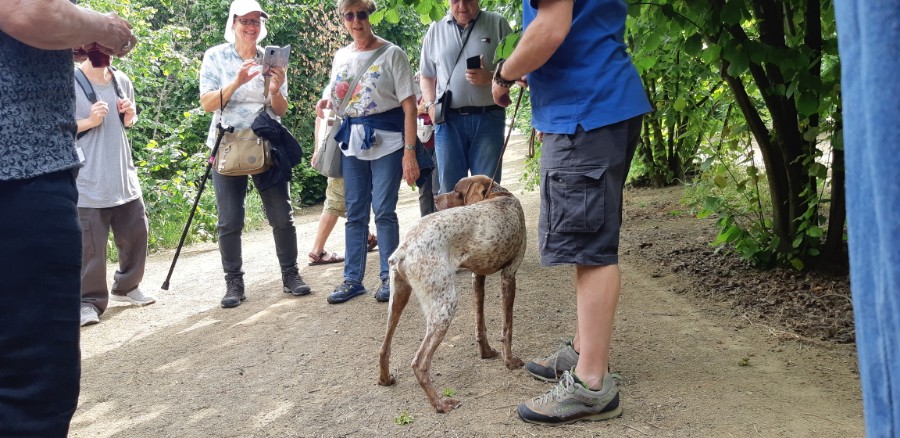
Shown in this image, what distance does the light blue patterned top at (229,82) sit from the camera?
5871 millimetres

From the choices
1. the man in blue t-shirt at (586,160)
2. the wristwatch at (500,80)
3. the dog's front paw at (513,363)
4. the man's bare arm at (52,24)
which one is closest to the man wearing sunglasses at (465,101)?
the dog's front paw at (513,363)

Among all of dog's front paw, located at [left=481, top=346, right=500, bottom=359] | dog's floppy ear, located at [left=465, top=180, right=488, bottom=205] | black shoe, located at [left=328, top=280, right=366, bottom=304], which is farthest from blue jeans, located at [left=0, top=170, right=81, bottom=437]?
black shoe, located at [left=328, top=280, right=366, bottom=304]

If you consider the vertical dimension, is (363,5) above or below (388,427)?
above

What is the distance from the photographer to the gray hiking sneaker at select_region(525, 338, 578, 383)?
3828 mm

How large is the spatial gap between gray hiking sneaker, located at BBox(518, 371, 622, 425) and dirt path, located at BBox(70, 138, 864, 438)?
0.05m

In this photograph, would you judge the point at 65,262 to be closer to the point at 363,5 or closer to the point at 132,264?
the point at 363,5

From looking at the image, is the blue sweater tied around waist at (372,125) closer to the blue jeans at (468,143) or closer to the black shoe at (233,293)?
the blue jeans at (468,143)

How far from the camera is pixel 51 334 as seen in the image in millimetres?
2092

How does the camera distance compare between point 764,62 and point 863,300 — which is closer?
point 863,300

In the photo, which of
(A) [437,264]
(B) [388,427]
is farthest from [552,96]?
(B) [388,427]

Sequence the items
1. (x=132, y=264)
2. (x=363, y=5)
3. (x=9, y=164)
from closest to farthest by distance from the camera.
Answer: (x=9, y=164)
(x=363, y=5)
(x=132, y=264)

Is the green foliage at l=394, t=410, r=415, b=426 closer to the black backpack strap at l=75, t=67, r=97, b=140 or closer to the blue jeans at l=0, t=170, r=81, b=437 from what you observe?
the blue jeans at l=0, t=170, r=81, b=437

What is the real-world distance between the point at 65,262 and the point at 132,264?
4.69 metres

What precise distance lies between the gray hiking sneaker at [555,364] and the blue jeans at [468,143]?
6.79ft
